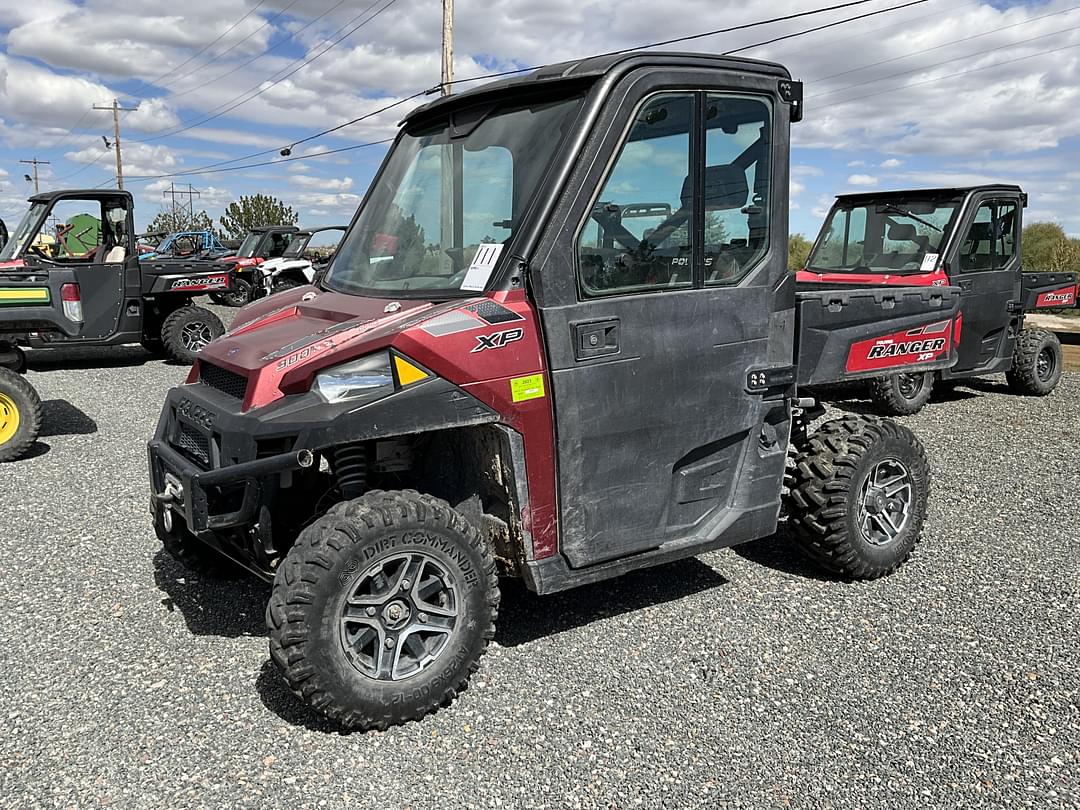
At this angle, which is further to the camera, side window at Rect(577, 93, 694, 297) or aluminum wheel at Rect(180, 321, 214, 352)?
aluminum wheel at Rect(180, 321, 214, 352)

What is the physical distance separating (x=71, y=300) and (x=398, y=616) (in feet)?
31.1

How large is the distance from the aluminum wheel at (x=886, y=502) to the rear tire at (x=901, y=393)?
15.1 feet

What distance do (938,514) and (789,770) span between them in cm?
334

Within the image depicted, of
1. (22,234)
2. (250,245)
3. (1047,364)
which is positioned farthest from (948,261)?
(250,245)

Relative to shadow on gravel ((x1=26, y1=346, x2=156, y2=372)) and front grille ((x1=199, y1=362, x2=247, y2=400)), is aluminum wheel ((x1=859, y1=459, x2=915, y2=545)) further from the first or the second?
shadow on gravel ((x1=26, y1=346, x2=156, y2=372))

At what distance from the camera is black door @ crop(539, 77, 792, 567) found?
3.50 metres

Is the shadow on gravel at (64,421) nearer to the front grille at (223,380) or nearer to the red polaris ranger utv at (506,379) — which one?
the red polaris ranger utv at (506,379)

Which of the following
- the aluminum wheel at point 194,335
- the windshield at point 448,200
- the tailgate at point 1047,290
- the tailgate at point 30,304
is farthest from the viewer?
the aluminum wheel at point 194,335

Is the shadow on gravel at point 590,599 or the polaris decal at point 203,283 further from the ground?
the polaris decal at point 203,283

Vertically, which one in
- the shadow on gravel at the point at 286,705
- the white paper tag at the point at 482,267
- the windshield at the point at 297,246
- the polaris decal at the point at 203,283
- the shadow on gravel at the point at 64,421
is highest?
the windshield at the point at 297,246

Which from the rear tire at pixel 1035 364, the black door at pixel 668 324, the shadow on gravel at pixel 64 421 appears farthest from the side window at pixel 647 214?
the rear tire at pixel 1035 364

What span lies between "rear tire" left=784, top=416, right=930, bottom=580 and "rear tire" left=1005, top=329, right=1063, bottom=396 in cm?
675

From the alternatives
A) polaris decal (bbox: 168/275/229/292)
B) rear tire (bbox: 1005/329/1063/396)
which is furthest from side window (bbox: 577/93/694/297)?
polaris decal (bbox: 168/275/229/292)

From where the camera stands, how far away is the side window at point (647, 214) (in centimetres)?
352
